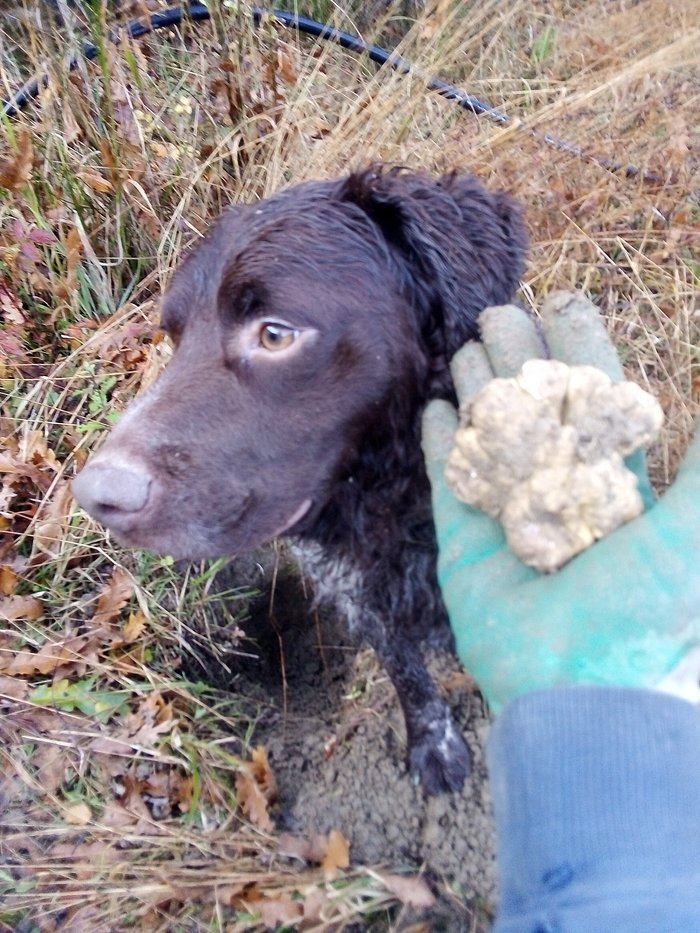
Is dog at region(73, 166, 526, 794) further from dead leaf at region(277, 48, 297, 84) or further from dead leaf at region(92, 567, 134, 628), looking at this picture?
dead leaf at region(277, 48, 297, 84)

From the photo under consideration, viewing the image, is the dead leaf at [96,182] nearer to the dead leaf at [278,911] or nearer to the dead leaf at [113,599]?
the dead leaf at [113,599]

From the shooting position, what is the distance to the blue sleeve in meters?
1.01

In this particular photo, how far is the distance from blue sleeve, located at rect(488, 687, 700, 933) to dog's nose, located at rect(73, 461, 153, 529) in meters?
0.97

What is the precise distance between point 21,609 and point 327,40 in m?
3.59

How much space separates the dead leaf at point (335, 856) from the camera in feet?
7.41

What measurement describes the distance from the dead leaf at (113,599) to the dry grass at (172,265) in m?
0.02

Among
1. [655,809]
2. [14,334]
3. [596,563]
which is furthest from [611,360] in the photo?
[14,334]

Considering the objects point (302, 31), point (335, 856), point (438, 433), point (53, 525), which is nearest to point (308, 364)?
point (438, 433)

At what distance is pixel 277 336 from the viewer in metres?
1.73

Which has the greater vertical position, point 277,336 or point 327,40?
point 327,40

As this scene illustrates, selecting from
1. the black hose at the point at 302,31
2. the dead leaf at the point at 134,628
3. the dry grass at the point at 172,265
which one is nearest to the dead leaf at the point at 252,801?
the dry grass at the point at 172,265

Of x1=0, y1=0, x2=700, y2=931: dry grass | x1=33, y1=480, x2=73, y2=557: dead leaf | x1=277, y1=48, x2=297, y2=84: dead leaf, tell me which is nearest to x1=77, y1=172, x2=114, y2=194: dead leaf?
x1=0, y1=0, x2=700, y2=931: dry grass

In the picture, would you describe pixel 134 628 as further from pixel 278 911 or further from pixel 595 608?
pixel 595 608

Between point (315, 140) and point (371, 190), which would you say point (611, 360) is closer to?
point (371, 190)
